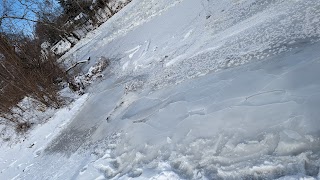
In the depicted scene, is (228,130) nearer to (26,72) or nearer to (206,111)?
(206,111)

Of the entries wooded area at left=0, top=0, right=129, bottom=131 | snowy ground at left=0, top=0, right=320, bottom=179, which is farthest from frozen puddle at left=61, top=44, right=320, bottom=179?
wooded area at left=0, top=0, right=129, bottom=131

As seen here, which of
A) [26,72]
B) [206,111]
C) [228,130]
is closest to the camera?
[228,130]

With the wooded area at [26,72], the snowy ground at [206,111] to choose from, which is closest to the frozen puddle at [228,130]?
the snowy ground at [206,111]

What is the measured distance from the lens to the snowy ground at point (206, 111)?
2.30 m

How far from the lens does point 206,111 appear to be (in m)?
3.06

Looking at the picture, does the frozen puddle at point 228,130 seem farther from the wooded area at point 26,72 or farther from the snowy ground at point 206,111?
the wooded area at point 26,72

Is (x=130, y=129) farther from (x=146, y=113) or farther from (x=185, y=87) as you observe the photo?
(x=185, y=87)

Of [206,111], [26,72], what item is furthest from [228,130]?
[26,72]

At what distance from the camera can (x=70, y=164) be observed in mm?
3830

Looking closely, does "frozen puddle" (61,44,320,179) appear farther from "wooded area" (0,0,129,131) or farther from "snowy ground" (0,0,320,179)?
"wooded area" (0,0,129,131)

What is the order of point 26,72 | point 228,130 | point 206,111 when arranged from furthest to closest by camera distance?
point 26,72 < point 206,111 < point 228,130

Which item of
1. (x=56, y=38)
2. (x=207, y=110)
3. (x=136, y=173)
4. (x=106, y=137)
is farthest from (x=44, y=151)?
(x=56, y=38)

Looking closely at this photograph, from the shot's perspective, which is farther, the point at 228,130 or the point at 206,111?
the point at 206,111

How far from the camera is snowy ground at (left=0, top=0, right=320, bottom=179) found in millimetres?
2303
